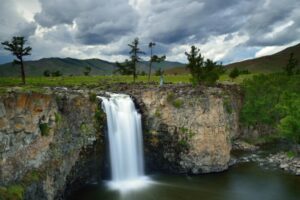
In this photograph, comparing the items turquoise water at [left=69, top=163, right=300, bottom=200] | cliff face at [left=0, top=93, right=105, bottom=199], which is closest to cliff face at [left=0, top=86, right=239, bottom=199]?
cliff face at [left=0, top=93, right=105, bottom=199]

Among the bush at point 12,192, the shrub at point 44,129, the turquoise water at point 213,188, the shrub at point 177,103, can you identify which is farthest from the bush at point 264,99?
the bush at point 12,192

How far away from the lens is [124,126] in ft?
111

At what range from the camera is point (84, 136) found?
2983cm

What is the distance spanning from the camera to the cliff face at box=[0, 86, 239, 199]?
22.5 meters

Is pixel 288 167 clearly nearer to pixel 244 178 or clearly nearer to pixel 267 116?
pixel 244 178

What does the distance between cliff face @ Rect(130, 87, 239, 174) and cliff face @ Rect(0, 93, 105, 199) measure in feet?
28.3

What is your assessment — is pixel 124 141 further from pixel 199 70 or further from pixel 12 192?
pixel 199 70

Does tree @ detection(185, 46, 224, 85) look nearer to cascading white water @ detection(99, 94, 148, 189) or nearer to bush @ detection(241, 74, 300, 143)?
bush @ detection(241, 74, 300, 143)

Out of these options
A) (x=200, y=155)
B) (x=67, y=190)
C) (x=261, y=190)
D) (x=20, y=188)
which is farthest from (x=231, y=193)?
(x=20, y=188)

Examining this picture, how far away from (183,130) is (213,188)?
7.25 meters

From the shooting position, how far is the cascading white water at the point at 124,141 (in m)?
33.1

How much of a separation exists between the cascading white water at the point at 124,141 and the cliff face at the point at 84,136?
1078mm

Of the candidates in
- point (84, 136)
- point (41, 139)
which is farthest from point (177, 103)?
point (41, 139)

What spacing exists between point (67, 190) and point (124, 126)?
900cm
